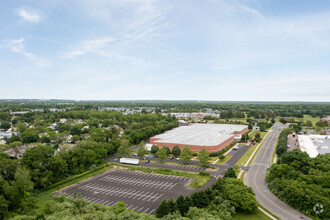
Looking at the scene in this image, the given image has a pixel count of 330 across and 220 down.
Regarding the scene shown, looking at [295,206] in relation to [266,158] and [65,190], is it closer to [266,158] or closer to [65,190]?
[266,158]

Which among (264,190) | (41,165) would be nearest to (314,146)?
(264,190)

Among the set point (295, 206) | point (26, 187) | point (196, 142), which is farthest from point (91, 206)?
point (196, 142)

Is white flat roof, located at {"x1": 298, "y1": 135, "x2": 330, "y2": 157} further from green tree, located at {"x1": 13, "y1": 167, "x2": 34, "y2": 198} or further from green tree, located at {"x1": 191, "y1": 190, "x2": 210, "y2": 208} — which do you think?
green tree, located at {"x1": 13, "y1": 167, "x2": 34, "y2": 198}

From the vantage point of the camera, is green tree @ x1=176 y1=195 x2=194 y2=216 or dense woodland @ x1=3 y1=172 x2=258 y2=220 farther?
green tree @ x1=176 y1=195 x2=194 y2=216

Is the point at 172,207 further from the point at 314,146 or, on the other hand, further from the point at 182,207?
the point at 314,146

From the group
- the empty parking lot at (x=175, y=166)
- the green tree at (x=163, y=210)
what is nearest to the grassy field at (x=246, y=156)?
the empty parking lot at (x=175, y=166)

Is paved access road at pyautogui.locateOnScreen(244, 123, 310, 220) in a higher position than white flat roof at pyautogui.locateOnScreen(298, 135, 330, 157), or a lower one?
lower

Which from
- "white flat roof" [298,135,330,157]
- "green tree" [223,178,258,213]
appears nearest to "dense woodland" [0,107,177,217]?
"green tree" [223,178,258,213]
